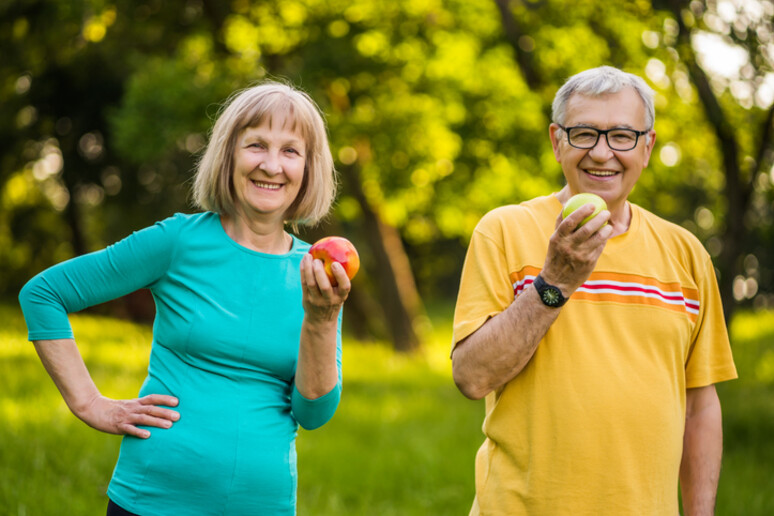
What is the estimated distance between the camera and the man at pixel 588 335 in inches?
82.1

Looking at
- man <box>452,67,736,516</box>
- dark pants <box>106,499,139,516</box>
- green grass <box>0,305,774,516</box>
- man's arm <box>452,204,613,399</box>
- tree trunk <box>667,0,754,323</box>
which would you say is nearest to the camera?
man's arm <box>452,204,613,399</box>

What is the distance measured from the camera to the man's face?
2.24 meters

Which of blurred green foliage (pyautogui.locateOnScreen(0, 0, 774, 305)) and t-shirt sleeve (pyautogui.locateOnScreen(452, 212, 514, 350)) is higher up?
blurred green foliage (pyautogui.locateOnScreen(0, 0, 774, 305))

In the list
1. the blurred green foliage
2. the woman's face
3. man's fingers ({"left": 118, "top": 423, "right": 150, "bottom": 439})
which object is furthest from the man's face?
the blurred green foliage

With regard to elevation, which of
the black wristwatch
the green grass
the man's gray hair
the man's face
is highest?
the man's gray hair

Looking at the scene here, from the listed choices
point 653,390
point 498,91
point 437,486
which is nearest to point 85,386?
point 653,390

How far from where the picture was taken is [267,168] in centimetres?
233

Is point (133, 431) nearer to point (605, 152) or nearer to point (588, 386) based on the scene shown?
point (588, 386)

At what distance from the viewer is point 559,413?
212 cm

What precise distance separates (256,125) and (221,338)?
2.09 feet

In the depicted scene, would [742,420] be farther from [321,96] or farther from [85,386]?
[85,386]

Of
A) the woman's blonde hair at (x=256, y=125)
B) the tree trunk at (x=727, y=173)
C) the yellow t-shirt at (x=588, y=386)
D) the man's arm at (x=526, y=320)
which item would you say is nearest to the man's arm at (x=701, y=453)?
the yellow t-shirt at (x=588, y=386)

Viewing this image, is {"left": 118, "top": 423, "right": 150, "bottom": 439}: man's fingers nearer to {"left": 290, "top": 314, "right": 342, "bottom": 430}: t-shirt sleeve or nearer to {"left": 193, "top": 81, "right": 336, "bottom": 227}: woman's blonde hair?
{"left": 290, "top": 314, "right": 342, "bottom": 430}: t-shirt sleeve

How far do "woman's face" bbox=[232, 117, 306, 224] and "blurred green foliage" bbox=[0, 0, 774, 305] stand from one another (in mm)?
4884
